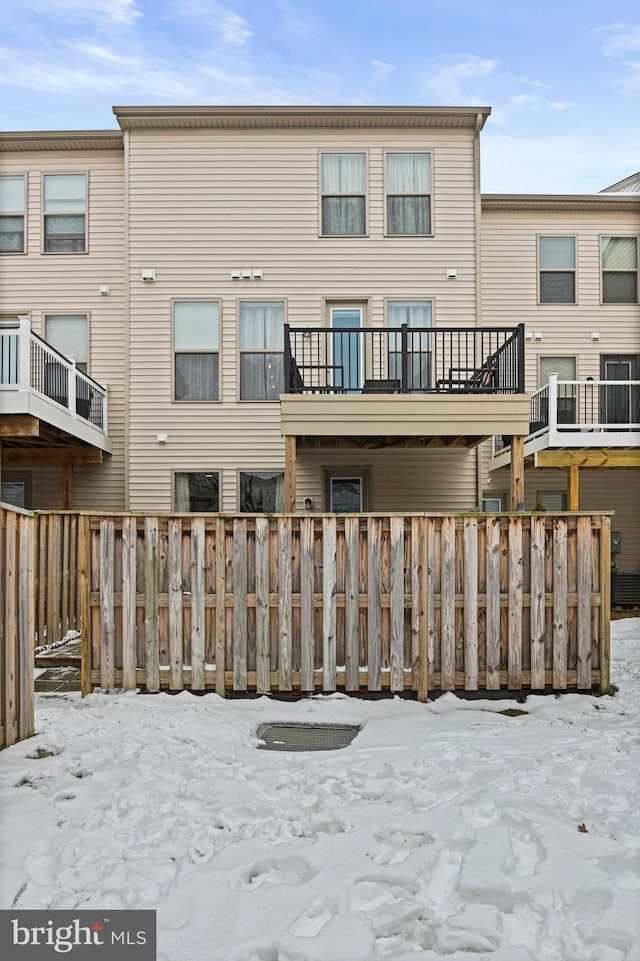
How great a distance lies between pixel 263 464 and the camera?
10703 millimetres

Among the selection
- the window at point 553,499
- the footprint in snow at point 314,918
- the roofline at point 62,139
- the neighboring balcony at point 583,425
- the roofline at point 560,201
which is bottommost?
the footprint in snow at point 314,918

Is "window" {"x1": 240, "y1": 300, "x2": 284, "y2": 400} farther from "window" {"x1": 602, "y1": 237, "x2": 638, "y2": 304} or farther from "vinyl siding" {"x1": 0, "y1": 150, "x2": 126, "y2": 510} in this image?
"window" {"x1": 602, "y1": 237, "x2": 638, "y2": 304}

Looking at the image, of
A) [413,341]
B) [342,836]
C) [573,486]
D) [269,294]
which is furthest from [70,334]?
[342,836]

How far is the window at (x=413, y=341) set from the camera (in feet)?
34.6

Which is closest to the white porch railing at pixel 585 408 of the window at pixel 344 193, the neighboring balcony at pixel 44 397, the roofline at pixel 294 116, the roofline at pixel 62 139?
the window at pixel 344 193

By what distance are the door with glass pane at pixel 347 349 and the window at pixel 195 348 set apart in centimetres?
206

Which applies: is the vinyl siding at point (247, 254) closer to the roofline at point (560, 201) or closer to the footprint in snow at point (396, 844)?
the roofline at point (560, 201)

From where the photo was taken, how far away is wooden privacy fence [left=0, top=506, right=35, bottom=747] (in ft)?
12.2

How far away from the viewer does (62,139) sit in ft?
36.4

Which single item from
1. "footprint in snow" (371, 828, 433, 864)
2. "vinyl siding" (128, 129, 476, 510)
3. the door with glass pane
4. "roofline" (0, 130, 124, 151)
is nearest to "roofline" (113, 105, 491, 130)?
"vinyl siding" (128, 129, 476, 510)

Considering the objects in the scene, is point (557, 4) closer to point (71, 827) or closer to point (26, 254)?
point (71, 827)

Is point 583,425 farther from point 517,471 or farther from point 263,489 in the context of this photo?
point 263,489

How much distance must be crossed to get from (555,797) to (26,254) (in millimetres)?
11963

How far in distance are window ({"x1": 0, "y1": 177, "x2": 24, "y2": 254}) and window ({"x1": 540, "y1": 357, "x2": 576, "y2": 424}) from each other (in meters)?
10.3
